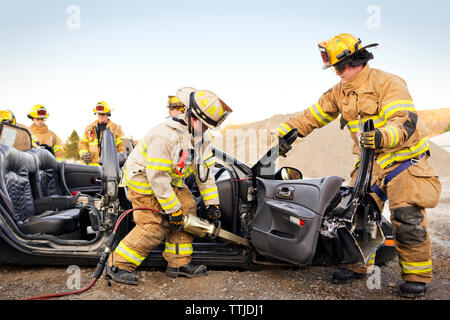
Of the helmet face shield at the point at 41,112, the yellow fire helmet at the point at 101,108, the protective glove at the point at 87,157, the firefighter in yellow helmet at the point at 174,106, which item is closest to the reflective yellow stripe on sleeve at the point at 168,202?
the firefighter in yellow helmet at the point at 174,106

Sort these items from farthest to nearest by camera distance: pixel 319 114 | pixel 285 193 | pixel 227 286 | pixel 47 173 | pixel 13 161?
1. pixel 47 173
2. pixel 13 161
3. pixel 319 114
4. pixel 227 286
5. pixel 285 193

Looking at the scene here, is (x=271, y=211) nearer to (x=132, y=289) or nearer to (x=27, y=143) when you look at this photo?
(x=132, y=289)

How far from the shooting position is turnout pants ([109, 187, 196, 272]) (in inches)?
129

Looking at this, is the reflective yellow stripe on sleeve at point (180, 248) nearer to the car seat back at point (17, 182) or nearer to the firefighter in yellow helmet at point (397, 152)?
the firefighter in yellow helmet at point (397, 152)

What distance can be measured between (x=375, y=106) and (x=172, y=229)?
6.51 feet

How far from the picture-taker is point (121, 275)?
3.23 metres

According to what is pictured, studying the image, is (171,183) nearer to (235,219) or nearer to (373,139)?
(235,219)

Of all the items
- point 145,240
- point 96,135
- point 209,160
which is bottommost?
point 145,240

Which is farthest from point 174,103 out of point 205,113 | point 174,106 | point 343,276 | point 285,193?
point 343,276

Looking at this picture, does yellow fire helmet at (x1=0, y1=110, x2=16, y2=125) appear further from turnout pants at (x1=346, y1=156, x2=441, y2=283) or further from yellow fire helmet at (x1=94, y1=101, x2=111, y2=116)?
turnout pants at (x1=346, y1=156, x2=441, y2=283)

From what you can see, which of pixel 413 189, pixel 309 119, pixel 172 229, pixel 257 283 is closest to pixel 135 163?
pixel 172 229

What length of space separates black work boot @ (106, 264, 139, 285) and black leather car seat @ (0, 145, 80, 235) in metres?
0.88

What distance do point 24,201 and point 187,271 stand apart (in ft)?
6.18

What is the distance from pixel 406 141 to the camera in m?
3.10
